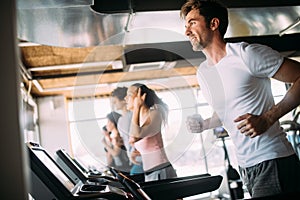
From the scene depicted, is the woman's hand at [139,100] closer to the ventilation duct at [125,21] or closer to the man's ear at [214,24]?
the ventilation duct at [125,21]

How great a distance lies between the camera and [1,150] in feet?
1.79

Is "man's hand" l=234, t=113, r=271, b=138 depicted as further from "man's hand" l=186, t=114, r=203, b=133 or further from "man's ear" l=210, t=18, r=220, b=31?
"man's ear" l=210, t=18, r=220, b=31

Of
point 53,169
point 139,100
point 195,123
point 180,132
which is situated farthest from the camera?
point 139,100

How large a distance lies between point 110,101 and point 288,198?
2.52 metres

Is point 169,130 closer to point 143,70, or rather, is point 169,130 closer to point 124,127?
point 124,127

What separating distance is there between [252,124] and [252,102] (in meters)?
0.14

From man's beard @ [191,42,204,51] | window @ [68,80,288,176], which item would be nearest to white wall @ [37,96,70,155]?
window @ [68,80,288,176]

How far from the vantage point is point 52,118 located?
7.23m

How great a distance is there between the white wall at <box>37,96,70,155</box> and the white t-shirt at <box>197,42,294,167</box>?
449 cm

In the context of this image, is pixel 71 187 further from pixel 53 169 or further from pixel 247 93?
pixel 247 93

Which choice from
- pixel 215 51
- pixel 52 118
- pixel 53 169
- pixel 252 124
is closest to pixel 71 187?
pixel 53 169

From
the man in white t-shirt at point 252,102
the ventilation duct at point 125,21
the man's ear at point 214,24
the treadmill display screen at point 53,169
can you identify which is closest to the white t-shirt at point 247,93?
the man in white t-shirt at point 252,102

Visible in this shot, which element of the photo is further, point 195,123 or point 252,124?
point 195,123

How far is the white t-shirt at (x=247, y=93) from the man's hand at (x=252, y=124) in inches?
0.9
